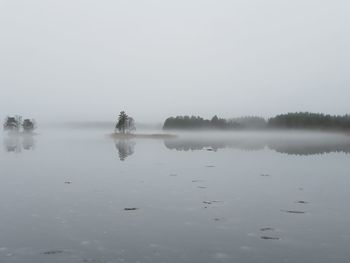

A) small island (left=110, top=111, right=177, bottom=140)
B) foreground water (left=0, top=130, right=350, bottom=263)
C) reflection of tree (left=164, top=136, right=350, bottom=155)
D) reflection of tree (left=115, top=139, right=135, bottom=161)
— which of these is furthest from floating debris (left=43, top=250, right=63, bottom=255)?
small island (left=110, top=111, right=177, bottom=140)

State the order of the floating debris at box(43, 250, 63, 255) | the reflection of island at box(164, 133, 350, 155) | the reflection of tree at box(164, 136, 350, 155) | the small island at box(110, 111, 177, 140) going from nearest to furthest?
the floating debris at box(43, 250, 63, 255) < the reflection of tree at box(164, 136, 350, 155) < the reflection of island at box(164, 133, 350, 155) < the small island at box(110, 111, 177, 140)

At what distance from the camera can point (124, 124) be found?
171750 mm

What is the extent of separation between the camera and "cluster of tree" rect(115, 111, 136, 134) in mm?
167100

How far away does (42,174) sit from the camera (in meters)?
37.6

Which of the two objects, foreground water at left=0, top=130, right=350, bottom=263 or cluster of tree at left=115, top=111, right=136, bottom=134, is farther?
cluster of tree at left=115, top=111, right=136, bottom=134

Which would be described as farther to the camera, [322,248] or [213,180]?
[213,180]

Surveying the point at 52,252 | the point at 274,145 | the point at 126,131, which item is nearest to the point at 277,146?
the point at 274,145

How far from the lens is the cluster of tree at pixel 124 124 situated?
167 meters

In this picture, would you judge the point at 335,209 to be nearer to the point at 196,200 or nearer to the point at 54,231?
the point at 196,200

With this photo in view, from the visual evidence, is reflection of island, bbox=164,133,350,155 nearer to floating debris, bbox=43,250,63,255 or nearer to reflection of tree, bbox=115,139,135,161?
reflection of tree, bbox=115,139,135,161

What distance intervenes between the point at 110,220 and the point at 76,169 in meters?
23.3

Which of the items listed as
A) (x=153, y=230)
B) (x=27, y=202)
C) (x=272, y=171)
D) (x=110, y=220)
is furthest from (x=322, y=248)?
(x=272, y=171)

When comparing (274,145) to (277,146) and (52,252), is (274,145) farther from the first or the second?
(52,252)

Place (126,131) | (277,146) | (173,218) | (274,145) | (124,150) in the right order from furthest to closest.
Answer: (126,131) → (274,145) → (277,146) → (124,150) → (173,218)
